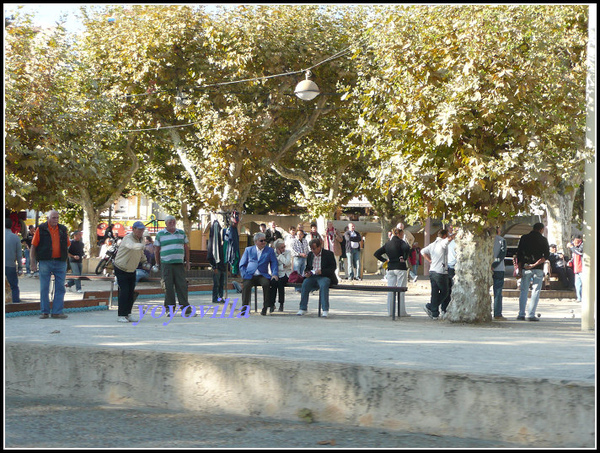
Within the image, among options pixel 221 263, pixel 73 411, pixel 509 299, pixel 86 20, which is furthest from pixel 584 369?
pixel 86 20

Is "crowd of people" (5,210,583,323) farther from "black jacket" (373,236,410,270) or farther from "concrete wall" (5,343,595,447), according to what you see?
"concrete wall" (5,343,595,447)

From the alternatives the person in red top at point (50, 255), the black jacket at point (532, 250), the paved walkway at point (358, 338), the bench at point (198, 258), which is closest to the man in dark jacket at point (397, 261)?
the paved walkway at point (358, 338)

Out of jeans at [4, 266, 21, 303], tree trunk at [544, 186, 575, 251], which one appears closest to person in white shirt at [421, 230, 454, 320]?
jeans at [4, 266, 21, 303]

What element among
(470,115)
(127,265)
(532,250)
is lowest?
(127,265)

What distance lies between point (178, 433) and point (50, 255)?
6.54 meters

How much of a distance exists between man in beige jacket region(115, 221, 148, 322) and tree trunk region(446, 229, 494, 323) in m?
4.97

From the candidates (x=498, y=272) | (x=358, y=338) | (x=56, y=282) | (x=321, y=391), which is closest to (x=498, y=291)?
(x=498, y=272)

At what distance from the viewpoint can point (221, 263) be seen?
16875 mm

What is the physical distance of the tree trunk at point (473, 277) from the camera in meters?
13.4

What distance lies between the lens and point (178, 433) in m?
6.76

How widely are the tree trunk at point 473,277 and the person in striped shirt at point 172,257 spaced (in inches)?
170

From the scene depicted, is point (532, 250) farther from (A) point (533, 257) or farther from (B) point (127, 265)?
(B) point (127, 265)

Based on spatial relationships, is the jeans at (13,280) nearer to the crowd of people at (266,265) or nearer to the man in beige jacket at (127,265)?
the crowd of people at (266,265)

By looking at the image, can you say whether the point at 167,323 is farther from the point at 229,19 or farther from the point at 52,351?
the point at 229,19
